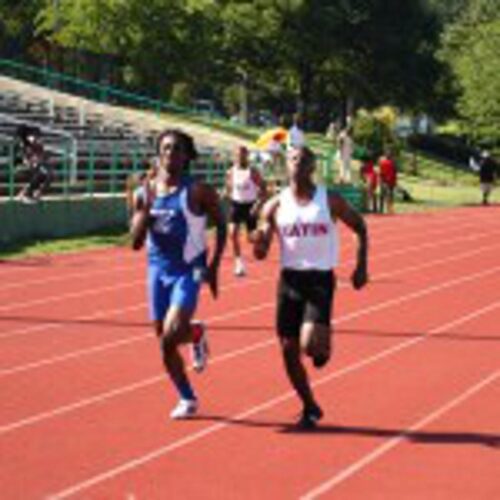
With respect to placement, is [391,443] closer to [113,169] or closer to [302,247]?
[302,247]

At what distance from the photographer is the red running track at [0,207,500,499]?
6.97 meters

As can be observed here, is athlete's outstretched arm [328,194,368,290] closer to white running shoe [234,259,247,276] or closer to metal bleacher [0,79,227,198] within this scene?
white running shoe [234,259,247,276]

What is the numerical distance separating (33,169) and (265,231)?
1527 cm

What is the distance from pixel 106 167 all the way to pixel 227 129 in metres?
17.1

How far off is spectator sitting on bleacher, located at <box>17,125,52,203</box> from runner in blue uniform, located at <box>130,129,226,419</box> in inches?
578

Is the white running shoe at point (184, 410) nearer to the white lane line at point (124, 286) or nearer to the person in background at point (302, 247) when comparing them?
the person in background at point (302, 247)

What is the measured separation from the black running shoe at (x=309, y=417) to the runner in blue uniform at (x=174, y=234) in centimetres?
80

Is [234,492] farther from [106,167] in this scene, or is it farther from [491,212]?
[491,212]

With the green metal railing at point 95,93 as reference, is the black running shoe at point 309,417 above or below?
below

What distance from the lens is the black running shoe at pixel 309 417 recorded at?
8.26 meters

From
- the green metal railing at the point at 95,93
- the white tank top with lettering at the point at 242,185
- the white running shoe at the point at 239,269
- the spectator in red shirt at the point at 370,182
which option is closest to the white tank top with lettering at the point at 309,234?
the white running shoe at the point at 239,269

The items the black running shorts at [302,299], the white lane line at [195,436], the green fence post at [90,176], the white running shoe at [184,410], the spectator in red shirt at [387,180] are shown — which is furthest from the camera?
the spectator in red shirt at [387,180]

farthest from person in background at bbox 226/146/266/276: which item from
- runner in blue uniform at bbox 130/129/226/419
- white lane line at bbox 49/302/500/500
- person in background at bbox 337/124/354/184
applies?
person in background at bbox 337/124/354/184

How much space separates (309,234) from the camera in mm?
8070
